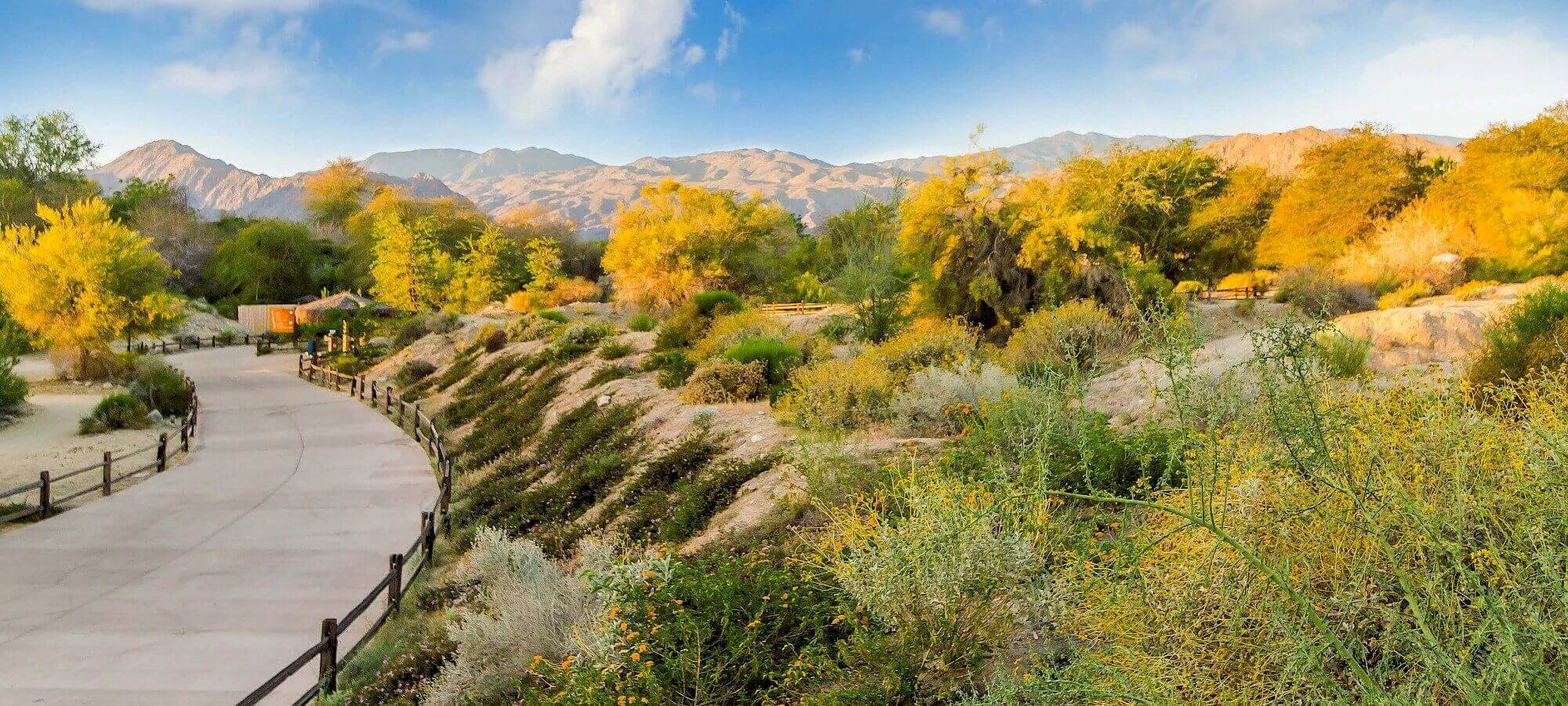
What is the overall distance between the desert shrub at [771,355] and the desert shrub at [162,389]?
18393mm

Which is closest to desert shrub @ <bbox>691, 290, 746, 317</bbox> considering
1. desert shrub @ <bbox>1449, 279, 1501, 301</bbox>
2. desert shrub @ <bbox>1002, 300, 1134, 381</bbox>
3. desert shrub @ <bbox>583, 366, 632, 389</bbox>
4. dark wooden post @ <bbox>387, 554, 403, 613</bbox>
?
desert shrub @ <bbox>583, 366, 632, 389</bbox>

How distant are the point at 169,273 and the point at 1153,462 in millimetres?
33700

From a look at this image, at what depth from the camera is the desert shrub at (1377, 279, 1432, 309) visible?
17750 millimetres

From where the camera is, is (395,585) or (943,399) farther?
(943,399)

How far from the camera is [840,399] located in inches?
400

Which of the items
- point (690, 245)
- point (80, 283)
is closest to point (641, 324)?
point (690, 245)

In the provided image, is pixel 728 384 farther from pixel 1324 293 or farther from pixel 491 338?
pixel 491 338

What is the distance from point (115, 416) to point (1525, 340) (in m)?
27.7

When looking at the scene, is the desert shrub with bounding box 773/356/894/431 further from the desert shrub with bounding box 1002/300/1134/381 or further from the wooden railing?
the wooden railing

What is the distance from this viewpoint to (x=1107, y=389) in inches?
426

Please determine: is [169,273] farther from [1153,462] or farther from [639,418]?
[1153,462]

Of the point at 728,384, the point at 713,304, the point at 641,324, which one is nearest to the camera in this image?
the point at 728,384

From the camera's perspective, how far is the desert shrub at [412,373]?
89.5 ft

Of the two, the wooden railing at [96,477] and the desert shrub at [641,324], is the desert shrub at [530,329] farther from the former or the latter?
the wooden railing at [96,477]
